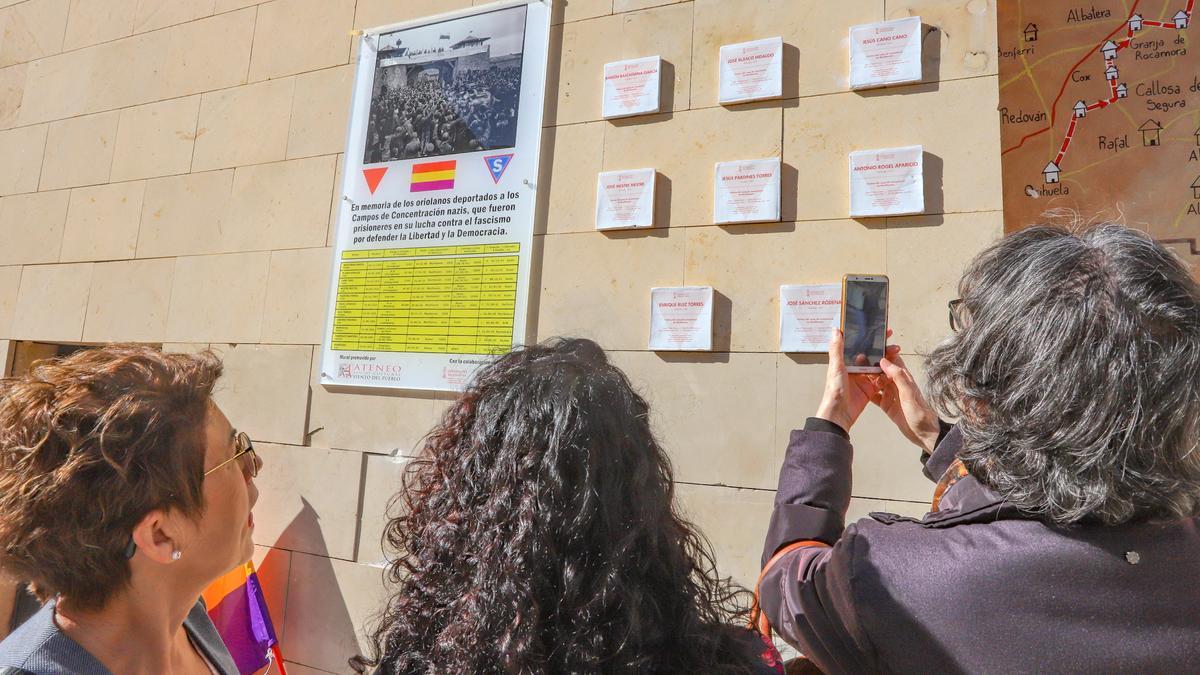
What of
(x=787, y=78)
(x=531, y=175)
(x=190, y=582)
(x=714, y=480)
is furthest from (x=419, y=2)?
(x=190, y=582)

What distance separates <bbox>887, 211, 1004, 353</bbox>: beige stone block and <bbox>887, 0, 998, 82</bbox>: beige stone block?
1.31ft

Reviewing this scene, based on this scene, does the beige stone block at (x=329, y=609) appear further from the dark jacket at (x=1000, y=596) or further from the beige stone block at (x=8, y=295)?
the beige stone block at (x=8, y=295)

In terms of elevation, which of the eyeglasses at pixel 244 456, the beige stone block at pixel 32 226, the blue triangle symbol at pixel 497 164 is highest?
the blue triangle symbol at pixel 497 164

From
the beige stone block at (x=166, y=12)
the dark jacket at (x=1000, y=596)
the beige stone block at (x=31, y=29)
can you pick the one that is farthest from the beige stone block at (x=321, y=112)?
the dark jacket at (x=1000, y=596)

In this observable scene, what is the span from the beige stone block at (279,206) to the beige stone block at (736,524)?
1741mm

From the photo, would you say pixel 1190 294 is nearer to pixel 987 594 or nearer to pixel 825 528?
pixel 987 594

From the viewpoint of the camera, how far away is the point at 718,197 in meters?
2.19

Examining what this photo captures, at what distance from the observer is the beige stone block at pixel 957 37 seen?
1.96m

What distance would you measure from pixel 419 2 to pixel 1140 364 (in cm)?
264

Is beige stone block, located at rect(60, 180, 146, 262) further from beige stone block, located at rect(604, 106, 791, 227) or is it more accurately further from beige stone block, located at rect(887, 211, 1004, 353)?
beige stone block, located at rect(887, 211, 1004, 353)

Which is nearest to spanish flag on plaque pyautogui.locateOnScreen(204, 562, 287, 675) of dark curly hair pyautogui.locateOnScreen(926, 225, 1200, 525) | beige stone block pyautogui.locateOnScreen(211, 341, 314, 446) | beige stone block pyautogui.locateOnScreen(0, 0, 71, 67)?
beige stone block pyautogui.locateOnScreen(211, 341, 314, 446)

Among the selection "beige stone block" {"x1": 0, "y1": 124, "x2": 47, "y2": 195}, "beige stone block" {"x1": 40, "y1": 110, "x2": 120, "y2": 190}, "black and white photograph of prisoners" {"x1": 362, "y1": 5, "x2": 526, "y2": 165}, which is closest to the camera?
"black and white photograph of prisoners" {"x1": 362, "y1": 5, "x2": 526, "y2": 165}

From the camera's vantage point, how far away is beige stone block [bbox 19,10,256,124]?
3.20m

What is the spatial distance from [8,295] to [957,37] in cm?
414
